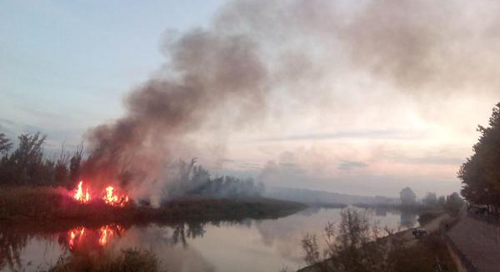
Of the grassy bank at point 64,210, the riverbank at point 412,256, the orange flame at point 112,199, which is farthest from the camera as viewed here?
the orange flame at point 112,199

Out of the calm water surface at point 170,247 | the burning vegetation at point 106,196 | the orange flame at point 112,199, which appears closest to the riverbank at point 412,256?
the calm water surface at point 170,247

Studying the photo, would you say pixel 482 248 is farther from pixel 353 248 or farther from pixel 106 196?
pixel 106 196

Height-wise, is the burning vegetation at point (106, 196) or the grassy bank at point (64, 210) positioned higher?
the burning vegetation at point (106, 196)

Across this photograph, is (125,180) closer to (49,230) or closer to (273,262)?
(49,230)

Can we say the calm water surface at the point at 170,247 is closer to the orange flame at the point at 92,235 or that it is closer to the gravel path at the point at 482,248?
the orange flame at the point at 92,235

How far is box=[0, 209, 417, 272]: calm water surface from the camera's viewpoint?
24580 mm

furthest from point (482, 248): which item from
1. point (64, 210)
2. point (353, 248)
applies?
point (64, 210)

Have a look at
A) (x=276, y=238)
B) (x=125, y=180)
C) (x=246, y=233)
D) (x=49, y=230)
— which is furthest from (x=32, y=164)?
(x=276, y=238)

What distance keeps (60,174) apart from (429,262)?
5257 cm

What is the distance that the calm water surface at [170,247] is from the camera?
2458 centimetres

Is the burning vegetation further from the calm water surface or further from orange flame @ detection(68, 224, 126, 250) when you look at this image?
the calm water surface

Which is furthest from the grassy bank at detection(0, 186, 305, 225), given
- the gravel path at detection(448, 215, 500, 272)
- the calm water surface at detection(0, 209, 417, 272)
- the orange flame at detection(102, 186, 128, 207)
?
the gravel path at detection(448, 215, 500, 272)

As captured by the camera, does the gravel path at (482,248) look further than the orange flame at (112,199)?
No

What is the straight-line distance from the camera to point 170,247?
35.6 m
